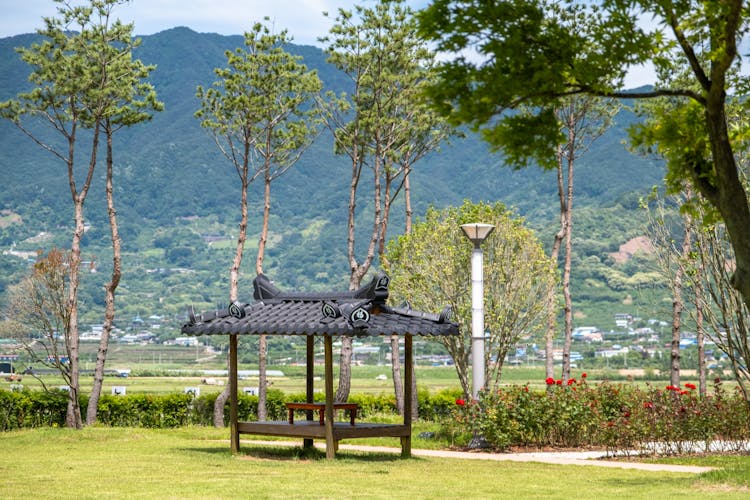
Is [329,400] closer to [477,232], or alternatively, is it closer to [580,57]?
[477,232]

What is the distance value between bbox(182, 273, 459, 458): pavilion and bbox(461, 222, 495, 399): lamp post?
5.80ft

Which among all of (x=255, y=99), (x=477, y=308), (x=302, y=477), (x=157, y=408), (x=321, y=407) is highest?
(x=255, y=99)

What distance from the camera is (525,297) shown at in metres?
20.7

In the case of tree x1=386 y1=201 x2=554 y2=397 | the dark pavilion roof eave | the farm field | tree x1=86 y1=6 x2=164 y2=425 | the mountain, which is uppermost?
the mountain

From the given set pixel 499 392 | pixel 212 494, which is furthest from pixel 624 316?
pixel 212 494

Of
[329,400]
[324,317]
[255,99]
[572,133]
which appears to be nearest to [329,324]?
[324,317]

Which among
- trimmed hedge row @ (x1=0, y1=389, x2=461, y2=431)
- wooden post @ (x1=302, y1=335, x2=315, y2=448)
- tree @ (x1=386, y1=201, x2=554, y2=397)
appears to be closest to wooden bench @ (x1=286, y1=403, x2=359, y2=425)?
wooden post @ (x1=302, y1=335, x2=315, y2=448)

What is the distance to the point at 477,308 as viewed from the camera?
54.6 ft

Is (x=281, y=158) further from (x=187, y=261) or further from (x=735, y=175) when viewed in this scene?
(x=187, y=261)

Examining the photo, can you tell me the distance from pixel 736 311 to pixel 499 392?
462 centimetres

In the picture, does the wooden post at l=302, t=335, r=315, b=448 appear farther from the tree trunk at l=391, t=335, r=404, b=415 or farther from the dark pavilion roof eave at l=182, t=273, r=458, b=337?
the tree trunk at l=391, t=335, r=404, b=415

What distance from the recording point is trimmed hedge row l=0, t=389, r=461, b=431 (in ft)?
70.5

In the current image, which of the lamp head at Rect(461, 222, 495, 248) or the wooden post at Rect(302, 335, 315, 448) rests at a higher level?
the lamp head at Rect(461, 222, 495, 248)

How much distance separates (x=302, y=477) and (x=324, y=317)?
258 centimetres
